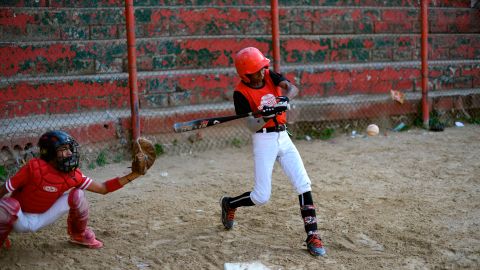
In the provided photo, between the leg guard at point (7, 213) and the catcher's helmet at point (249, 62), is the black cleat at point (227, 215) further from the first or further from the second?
the leg guard at point (7, 213)

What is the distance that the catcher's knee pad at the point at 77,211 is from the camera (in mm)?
4418

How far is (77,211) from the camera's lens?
447 cm

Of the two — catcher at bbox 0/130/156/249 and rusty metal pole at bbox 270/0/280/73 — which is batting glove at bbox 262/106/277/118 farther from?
rusty metal pole at bbox 270/0/280/73

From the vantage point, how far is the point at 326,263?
14.0ft

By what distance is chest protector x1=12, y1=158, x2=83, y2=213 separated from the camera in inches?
167

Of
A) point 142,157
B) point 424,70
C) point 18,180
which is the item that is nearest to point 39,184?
point 18,180

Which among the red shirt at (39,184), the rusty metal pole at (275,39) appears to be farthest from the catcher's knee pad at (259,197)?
the rusty metal pole at (275,39)

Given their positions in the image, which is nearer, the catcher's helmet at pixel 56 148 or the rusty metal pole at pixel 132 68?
the catcher's helmet at pixel 56 148

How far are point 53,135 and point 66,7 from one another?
15.7ft

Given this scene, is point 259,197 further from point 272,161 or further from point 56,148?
point 56,148

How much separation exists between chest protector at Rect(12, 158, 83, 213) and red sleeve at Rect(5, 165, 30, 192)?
0.03 metres

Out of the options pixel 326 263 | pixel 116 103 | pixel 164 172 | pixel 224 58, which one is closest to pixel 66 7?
pixel 116 103

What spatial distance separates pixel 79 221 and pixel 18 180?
1.93ft

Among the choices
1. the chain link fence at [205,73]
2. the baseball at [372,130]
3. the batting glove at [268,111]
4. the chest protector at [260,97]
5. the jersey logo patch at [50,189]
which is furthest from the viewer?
the baseball at [372,130]
